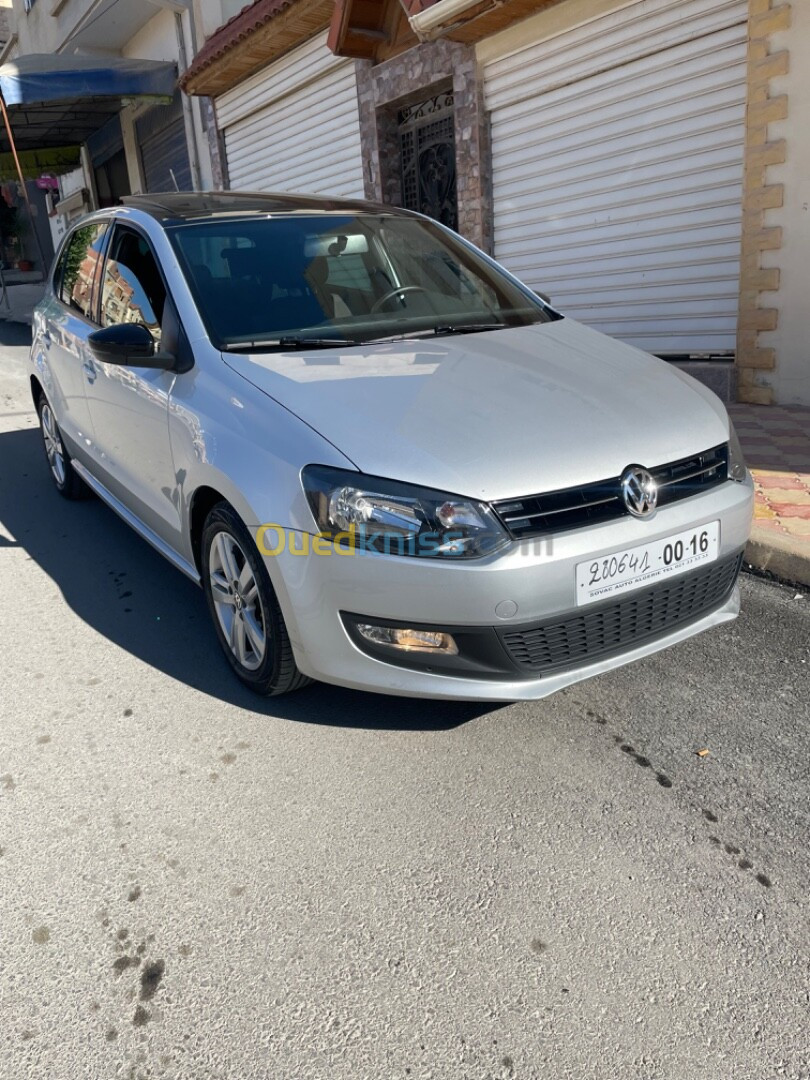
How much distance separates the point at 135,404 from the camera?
137 inches

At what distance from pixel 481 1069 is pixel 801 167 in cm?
612

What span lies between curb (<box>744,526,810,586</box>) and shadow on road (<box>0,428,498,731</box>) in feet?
5.53

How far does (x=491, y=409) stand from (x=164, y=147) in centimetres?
1692

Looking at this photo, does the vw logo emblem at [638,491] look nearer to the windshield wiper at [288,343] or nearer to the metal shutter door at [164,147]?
the windshield wiper at [288,343]

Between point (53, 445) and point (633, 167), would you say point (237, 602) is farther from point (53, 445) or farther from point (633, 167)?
point (633, 167)

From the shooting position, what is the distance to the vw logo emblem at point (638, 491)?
2.47 m

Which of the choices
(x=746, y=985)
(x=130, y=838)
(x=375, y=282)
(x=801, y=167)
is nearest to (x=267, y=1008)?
(x=130, y=838)

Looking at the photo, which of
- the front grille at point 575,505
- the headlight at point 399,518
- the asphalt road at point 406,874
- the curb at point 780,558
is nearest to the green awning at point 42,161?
the curb at point 780,558

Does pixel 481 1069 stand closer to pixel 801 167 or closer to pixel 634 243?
pixel 801 167

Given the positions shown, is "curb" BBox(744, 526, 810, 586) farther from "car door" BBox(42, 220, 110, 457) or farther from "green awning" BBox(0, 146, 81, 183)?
"green awning" BBox(0, 146, 81, 183)

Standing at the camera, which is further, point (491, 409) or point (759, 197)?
point (759, 197)

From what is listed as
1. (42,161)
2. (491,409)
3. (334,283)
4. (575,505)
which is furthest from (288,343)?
(42,161)

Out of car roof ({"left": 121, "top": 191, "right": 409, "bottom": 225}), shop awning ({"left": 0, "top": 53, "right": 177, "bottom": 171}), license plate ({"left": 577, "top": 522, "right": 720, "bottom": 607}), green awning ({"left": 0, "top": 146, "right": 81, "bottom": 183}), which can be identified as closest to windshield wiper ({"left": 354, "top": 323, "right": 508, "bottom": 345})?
car roof ({"left": 121, "top": 191, "right": 409, "bottom": 225})

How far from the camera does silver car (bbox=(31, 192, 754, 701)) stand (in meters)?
2.36
